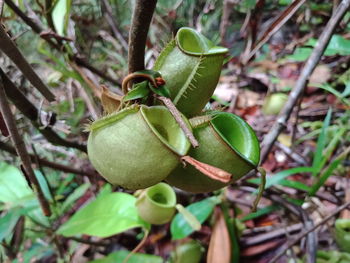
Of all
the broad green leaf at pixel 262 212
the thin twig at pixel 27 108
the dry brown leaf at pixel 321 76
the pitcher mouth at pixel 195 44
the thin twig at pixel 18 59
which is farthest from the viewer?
the dry brown leaf at pixel 321 76

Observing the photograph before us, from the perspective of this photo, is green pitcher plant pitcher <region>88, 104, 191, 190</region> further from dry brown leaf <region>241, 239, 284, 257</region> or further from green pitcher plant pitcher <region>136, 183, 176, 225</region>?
dry brown leaf <region>241, 239, 284, 257</region>

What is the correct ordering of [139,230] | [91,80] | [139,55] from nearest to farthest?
[139,55], [91,80], [139,230]

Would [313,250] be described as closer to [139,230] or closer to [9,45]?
[139,230]

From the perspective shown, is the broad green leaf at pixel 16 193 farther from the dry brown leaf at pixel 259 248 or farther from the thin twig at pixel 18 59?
the dry brown leaf at pixel 259 248

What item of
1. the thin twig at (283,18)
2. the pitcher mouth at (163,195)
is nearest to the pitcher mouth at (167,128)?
the thin twig at (283,18)

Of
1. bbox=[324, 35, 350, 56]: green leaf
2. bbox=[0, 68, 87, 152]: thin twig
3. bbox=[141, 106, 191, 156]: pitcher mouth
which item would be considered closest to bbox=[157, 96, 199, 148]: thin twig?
bbox=[141, 106, 191, 156]: pitcher mouth

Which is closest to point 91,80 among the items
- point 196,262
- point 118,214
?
point 118,214
